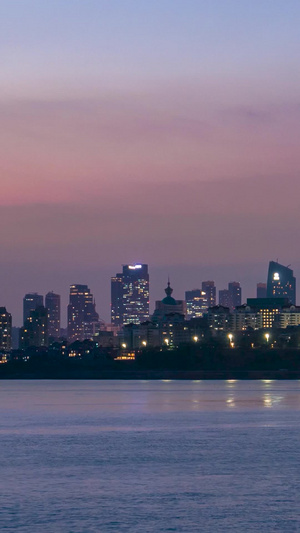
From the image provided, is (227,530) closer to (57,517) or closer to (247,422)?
(57,517)

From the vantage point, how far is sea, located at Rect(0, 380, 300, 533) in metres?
40.0

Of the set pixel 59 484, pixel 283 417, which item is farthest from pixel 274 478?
pixel 283 417

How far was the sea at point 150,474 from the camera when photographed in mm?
40031

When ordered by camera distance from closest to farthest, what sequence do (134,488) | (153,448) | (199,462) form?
1. (134,488)
2. (199,462)
3. (153,448)

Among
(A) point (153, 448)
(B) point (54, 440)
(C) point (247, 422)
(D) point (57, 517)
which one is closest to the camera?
(D) point (57, 517)

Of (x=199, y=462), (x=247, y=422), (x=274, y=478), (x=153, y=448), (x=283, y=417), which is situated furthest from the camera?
(x=283, y=417)

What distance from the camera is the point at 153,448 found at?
225ft

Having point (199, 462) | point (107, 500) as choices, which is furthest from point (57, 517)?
point (199, 462)

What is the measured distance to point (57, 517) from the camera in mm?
40500

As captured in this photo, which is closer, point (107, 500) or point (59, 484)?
point (107, 500)

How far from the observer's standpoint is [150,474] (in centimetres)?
5416

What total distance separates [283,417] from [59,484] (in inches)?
2136

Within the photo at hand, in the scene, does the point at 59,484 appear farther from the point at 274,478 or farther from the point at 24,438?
the point at 24,438

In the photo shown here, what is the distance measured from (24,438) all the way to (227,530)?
1617 inches
